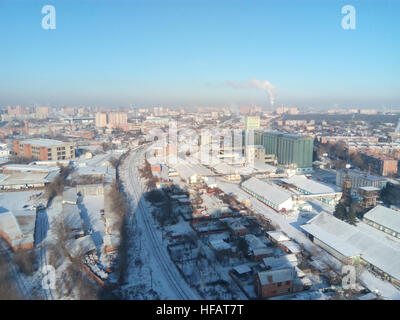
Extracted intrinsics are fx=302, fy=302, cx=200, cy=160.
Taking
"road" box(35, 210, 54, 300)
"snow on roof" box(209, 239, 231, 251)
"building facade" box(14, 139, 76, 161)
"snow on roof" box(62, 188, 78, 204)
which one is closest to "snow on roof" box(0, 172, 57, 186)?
"snow on roof" box(62, 188, 78, 204)

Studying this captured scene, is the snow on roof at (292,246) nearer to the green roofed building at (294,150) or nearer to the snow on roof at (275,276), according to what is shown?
the snow on roof at (275,276)

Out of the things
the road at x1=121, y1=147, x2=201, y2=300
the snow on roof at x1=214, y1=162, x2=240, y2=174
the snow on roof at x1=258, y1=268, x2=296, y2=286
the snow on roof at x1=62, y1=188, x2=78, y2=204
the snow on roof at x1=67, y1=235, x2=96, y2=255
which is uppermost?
the snow on roof at x1=214, y1=162, x2=240, y2=174

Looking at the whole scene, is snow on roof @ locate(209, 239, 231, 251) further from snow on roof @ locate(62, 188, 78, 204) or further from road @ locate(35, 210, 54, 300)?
snow on roof @ locate(62, 188, 78, 204)

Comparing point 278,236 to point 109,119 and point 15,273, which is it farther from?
point 109,119

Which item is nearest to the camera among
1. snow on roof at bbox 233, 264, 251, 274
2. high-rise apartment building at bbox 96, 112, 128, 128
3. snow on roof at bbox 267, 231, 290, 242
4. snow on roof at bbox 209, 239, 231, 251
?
snow on roof at bbox 233, 264, 251, 274

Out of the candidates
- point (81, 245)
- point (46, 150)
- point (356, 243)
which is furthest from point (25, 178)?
point (356, 243)

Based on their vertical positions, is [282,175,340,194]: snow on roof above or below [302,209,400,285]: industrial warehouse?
above
